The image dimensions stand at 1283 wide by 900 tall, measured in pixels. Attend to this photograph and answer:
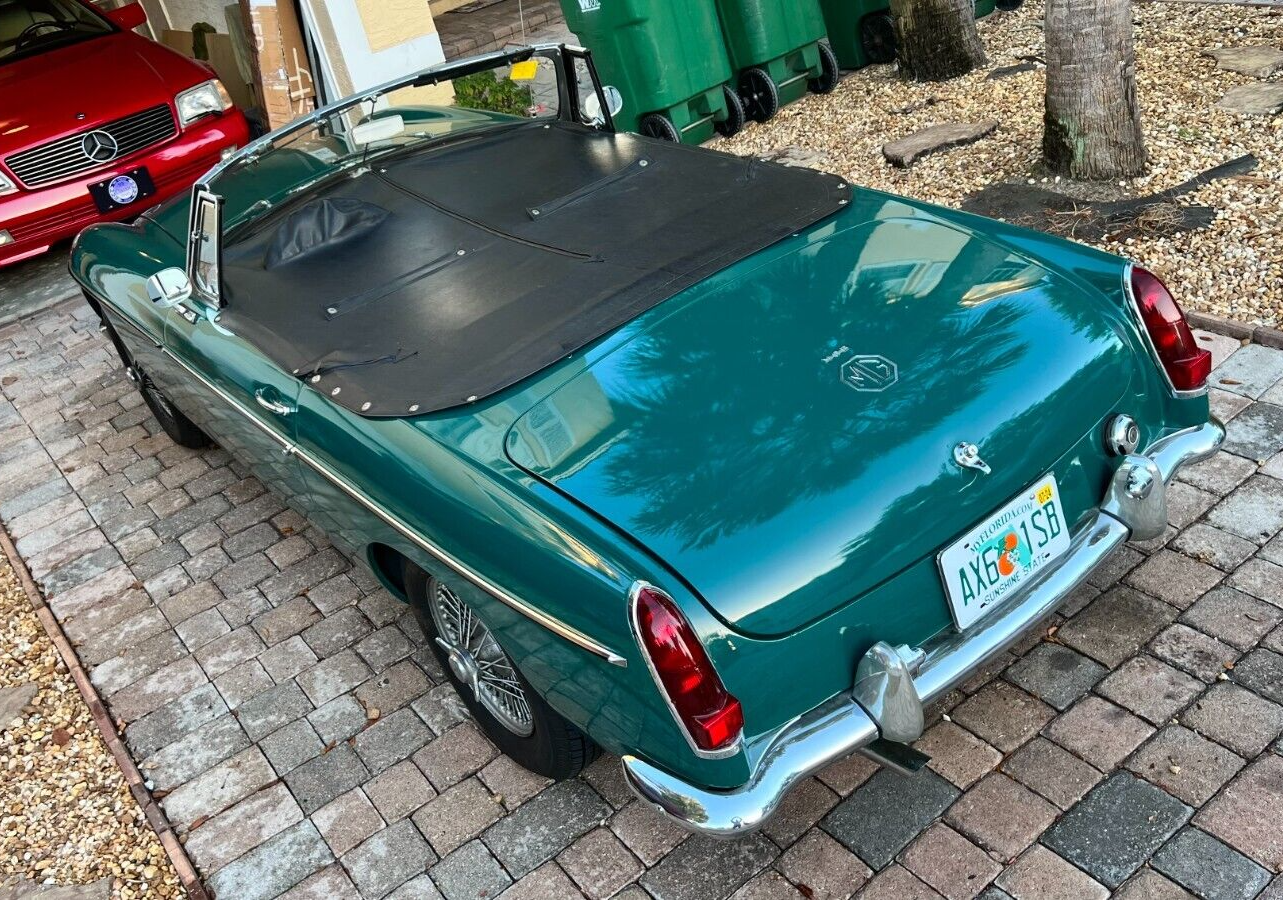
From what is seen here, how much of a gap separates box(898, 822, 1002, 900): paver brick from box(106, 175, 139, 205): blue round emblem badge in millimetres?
6433

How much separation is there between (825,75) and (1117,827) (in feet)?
20.0

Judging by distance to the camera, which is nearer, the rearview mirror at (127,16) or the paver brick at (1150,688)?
the paver brick at (1150,688)

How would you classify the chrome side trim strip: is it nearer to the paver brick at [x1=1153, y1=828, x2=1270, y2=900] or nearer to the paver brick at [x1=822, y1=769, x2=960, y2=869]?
the paver brick at [x1=822, y1=769, x2=960, y2=869]

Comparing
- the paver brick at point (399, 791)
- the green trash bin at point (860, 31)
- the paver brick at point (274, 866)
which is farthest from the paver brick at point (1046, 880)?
the green trash bin at point (860, 31)

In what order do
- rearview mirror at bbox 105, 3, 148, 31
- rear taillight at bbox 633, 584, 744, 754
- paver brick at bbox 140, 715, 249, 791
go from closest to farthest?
rear taillight at bbox 633, 584, 744, 754
paver brick at bbox 140, 715, 249, 791
rearview mirror at bbox 105, 3, 148, 31

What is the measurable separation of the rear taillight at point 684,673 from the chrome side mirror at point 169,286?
2.16 meters

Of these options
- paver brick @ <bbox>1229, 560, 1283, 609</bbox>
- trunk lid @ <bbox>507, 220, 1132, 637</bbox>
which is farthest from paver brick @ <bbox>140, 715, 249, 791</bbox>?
paver brick @ <bbox>1229, 560, 1283, 609</bbox>

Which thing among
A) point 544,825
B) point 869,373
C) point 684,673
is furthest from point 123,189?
point 684,673

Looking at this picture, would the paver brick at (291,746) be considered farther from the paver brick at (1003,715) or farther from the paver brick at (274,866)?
the paver brick at (1003,715)

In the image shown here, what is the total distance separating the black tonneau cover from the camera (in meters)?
3.06

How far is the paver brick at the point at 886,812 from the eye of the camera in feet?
9.08

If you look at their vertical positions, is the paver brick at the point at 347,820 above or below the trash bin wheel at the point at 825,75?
below

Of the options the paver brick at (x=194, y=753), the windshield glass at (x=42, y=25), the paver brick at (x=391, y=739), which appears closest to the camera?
the paver brick at (x=391, y=739)

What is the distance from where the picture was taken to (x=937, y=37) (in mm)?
7234
